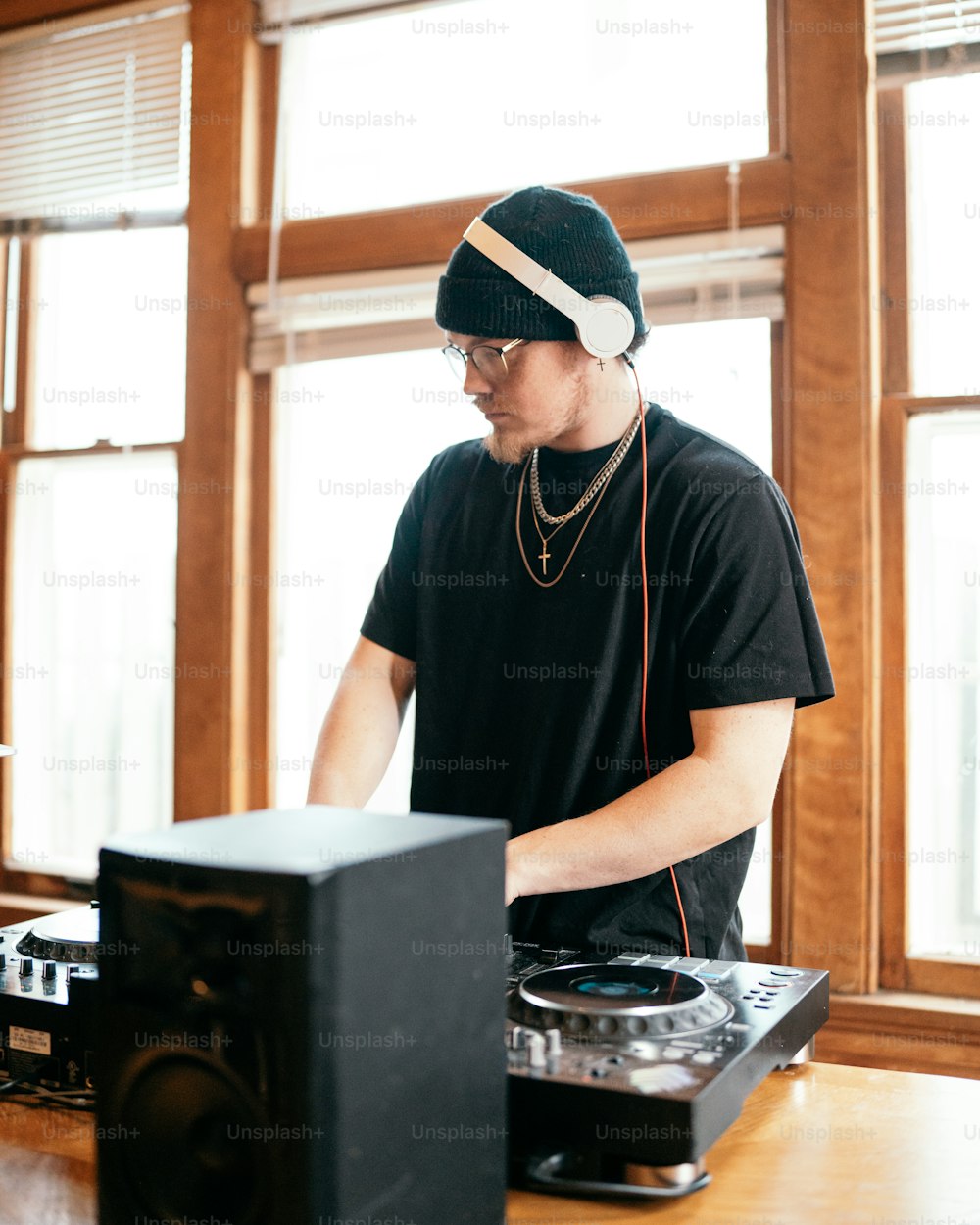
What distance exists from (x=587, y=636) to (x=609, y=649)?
1.6 inches

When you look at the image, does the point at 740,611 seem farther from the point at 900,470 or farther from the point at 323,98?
the point at 323,98

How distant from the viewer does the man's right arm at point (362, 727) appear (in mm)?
1745

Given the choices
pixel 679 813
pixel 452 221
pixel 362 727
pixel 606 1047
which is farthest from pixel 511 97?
pixel 606 1047

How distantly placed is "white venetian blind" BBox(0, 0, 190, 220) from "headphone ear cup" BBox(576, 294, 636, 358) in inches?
87.6

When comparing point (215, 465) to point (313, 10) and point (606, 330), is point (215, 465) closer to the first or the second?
point (313, 10)

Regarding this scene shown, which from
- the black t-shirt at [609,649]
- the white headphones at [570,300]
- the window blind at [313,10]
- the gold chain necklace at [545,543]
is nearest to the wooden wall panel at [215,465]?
the window blind at [313,10]

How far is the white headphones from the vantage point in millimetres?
1541

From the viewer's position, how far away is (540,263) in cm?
157

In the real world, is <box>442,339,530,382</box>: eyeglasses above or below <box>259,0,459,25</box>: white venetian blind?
below

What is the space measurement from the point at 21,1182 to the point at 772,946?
2040mm

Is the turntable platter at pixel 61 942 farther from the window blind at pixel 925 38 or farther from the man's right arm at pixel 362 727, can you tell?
the window blind at pixel 925 38

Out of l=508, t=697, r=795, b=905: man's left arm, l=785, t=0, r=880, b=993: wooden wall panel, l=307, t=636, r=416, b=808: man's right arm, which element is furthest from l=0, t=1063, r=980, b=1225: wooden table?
l=785, t=0, r=880, b=993: wooden wall panel

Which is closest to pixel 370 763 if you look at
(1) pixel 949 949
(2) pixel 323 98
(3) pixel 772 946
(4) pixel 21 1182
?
Result: (4) pixel 21 1182

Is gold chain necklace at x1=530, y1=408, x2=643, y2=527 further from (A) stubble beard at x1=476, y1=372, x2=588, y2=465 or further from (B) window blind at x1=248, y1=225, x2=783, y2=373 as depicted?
(B) window blind at x1=248, y1=225, x2=783, y2=373
